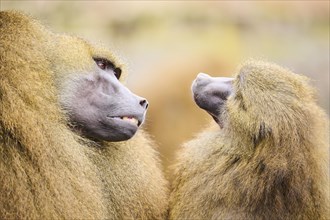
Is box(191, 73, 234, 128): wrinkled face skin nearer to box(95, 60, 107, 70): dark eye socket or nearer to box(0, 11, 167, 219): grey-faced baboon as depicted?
box(0, 11, 167, 219): grey-faced baboon

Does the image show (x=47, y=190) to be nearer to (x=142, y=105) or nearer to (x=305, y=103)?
(x=142, y=105)

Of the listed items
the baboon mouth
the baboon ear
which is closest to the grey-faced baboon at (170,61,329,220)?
the baboon ear

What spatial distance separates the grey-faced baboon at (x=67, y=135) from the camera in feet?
10.00

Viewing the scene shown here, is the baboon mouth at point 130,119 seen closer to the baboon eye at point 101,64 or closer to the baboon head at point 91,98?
the baboon head at point 91,98

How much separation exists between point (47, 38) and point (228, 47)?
5.60m

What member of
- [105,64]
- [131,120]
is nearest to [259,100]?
[131,120]

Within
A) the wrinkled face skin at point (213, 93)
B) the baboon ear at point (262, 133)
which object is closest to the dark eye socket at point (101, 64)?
the wrinkled face skin at point (213, 93)

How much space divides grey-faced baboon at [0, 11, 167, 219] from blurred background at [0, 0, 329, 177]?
365 centimetres

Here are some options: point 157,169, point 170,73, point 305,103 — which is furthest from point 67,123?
point 170,73

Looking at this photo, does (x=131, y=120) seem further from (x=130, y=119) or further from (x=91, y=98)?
(x=91, y=98)

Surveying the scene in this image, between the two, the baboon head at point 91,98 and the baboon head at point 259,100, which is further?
the baboon head at point 259,100

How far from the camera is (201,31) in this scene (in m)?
9.11

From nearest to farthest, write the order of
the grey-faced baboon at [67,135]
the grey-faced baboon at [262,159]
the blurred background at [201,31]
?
the grey-faced baboon at [67,135]
the grey-faced baboon at [262,159]
the blurred background at [201,31]

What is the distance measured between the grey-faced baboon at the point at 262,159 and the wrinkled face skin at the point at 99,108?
1.78ft
